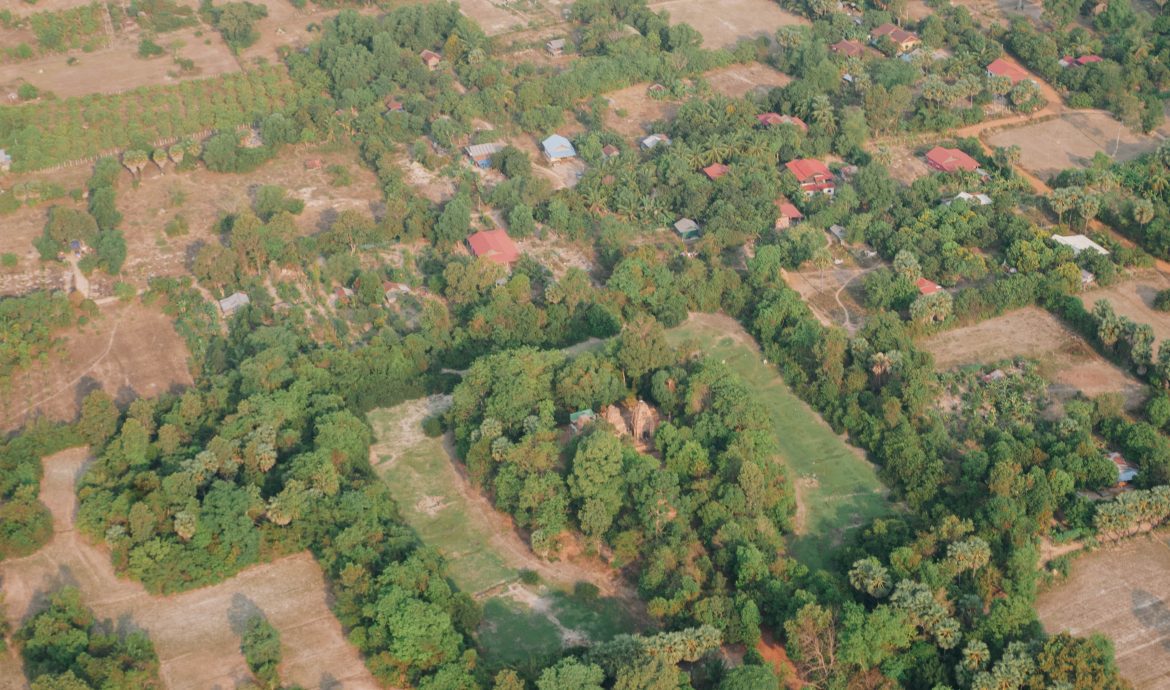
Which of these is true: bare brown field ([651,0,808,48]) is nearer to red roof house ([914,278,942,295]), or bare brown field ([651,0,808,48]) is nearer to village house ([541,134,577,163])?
village house ([541,134,577,163])

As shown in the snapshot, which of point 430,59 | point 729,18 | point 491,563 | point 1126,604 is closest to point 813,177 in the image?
point 729,18

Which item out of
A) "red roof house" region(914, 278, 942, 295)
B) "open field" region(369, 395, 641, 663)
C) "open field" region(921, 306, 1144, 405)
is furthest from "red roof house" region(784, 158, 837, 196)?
"open field" region(369, 395, 641, 663)

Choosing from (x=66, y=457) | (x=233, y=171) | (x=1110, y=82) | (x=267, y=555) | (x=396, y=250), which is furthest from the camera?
(x=1110, y=82)

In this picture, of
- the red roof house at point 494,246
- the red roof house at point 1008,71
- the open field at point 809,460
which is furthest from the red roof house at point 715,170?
the red roof house at point 1008,71

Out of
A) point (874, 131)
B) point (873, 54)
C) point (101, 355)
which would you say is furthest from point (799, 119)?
point (101, 355)

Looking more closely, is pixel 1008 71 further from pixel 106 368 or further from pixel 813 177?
pixel 106 368

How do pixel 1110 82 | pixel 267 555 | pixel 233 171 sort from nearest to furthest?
pixel 267 555 < pixel 233 171 < pixel 1110 82

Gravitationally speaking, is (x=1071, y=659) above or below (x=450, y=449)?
above

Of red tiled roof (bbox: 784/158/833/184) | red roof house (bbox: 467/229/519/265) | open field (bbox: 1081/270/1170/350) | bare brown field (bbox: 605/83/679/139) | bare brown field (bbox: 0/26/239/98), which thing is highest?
red tiled roof (bbox: 784/158/833/184)

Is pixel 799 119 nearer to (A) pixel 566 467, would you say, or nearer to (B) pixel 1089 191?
(B) pixel 1089 191
